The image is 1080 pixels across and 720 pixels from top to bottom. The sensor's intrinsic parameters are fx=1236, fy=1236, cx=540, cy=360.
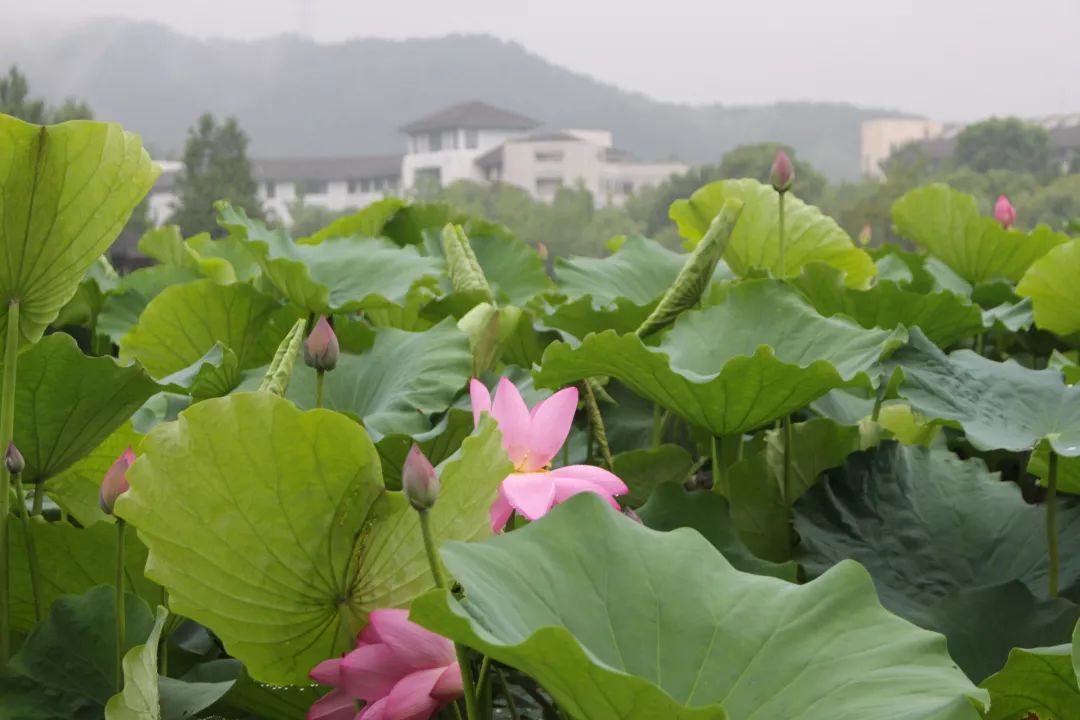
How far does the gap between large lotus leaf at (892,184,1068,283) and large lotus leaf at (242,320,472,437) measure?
0.70 metres

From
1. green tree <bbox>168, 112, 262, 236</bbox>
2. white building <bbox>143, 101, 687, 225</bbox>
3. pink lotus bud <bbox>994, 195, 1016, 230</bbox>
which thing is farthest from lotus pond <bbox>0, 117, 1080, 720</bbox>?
white building <bbox>143, 101, 687, 225</bbox>

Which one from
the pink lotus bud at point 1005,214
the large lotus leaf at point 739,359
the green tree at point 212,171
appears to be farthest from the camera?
the green tree at point 212,171

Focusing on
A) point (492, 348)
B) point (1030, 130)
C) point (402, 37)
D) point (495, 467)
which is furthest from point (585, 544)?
point (402, 37)

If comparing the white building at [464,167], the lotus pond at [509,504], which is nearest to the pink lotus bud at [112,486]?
the lotus pond at [509,504]

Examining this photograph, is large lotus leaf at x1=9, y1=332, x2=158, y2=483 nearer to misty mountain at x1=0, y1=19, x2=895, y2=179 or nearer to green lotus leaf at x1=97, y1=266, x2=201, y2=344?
green lotus leaf at x1=97, y1=266, x2=201, y2=344

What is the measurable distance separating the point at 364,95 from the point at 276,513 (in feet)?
248

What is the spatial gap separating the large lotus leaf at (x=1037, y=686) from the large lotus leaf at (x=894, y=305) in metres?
0.33

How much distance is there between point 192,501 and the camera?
34cm

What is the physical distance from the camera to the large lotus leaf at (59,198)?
1.34ft

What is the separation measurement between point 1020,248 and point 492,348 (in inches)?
28.0

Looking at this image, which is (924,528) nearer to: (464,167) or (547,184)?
(547,184)

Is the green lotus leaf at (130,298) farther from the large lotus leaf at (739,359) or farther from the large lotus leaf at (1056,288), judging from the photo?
the large lotus leaf at (1056,288)

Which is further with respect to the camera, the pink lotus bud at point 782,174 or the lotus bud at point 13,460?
the pink lotus bud at point 782,174

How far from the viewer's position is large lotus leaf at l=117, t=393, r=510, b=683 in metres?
0.34
